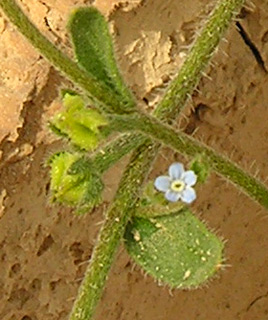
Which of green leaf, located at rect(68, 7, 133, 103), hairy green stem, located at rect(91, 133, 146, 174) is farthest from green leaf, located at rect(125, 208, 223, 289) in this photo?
green leaf, located at rect(68, 7, 133, 103)

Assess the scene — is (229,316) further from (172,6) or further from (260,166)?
(172,6)

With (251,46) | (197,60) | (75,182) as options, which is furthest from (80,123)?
(251,46)

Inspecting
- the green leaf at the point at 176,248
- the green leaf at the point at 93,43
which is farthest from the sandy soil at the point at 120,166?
the green leaf at the point at 176,248

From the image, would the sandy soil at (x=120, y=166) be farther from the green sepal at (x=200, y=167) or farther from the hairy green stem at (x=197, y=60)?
the green sepal at (x=200, y=167)

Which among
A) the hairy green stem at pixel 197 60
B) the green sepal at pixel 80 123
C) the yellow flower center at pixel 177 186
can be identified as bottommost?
the yellow flower center at pixel 177 186

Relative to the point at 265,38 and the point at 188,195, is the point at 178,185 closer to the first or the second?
the point at 188,195

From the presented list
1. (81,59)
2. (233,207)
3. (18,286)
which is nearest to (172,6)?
(81,59)

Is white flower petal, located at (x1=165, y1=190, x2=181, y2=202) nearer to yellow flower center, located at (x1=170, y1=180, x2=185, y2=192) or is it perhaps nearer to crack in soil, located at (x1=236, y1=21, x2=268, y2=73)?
yellow flower center, located at (x1=170, y1=180, x2=185, y2=192)
